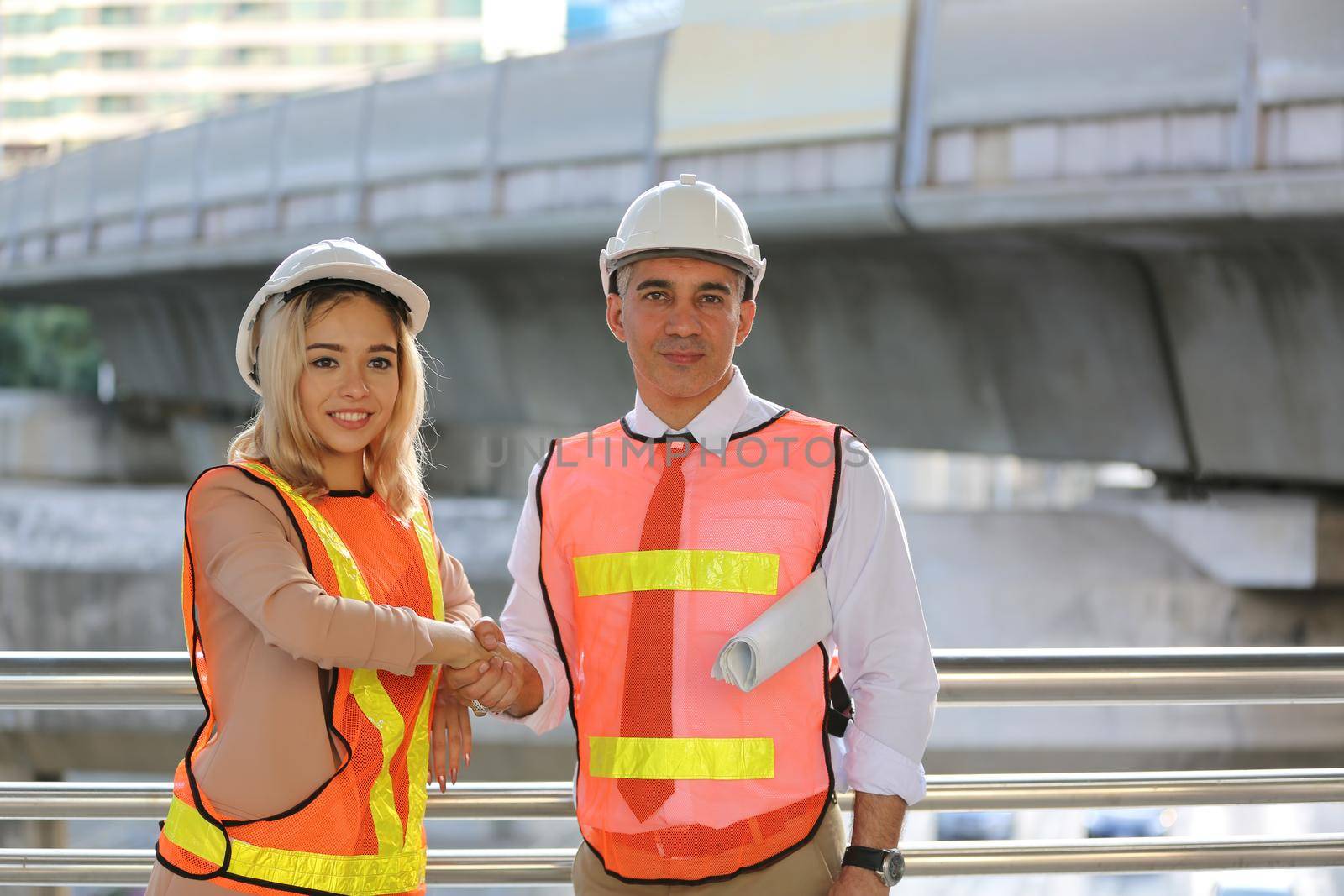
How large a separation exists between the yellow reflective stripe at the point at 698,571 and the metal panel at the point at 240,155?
37.1 ft

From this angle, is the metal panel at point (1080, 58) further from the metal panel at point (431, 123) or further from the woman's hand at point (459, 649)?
the woman's hand at point (459, 649)

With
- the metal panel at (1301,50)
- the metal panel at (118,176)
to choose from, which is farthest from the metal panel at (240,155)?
the metal panel at (1301,50)

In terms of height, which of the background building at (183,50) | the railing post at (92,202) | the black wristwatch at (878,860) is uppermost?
the background building at (183,50)

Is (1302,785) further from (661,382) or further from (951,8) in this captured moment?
(951,8)

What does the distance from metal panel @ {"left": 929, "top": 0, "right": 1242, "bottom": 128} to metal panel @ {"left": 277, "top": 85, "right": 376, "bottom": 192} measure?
244 inches

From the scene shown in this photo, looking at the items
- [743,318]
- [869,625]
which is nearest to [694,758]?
[869,625]

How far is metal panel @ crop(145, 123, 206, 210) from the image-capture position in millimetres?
14039

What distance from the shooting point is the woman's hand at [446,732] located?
2.41 metres

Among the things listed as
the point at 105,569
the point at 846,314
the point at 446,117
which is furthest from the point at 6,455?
the point at 846,314

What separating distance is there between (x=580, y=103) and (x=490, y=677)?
759 cm

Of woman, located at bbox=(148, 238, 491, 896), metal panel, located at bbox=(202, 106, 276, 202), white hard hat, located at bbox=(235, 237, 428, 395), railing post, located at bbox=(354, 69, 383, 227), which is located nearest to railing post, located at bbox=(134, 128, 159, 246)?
metal panel, located at bbox=(202, 106, 276, 202)

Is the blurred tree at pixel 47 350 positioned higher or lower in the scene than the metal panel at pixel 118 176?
higher

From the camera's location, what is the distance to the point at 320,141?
11.9 m

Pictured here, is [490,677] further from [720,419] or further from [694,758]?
[720,419]
